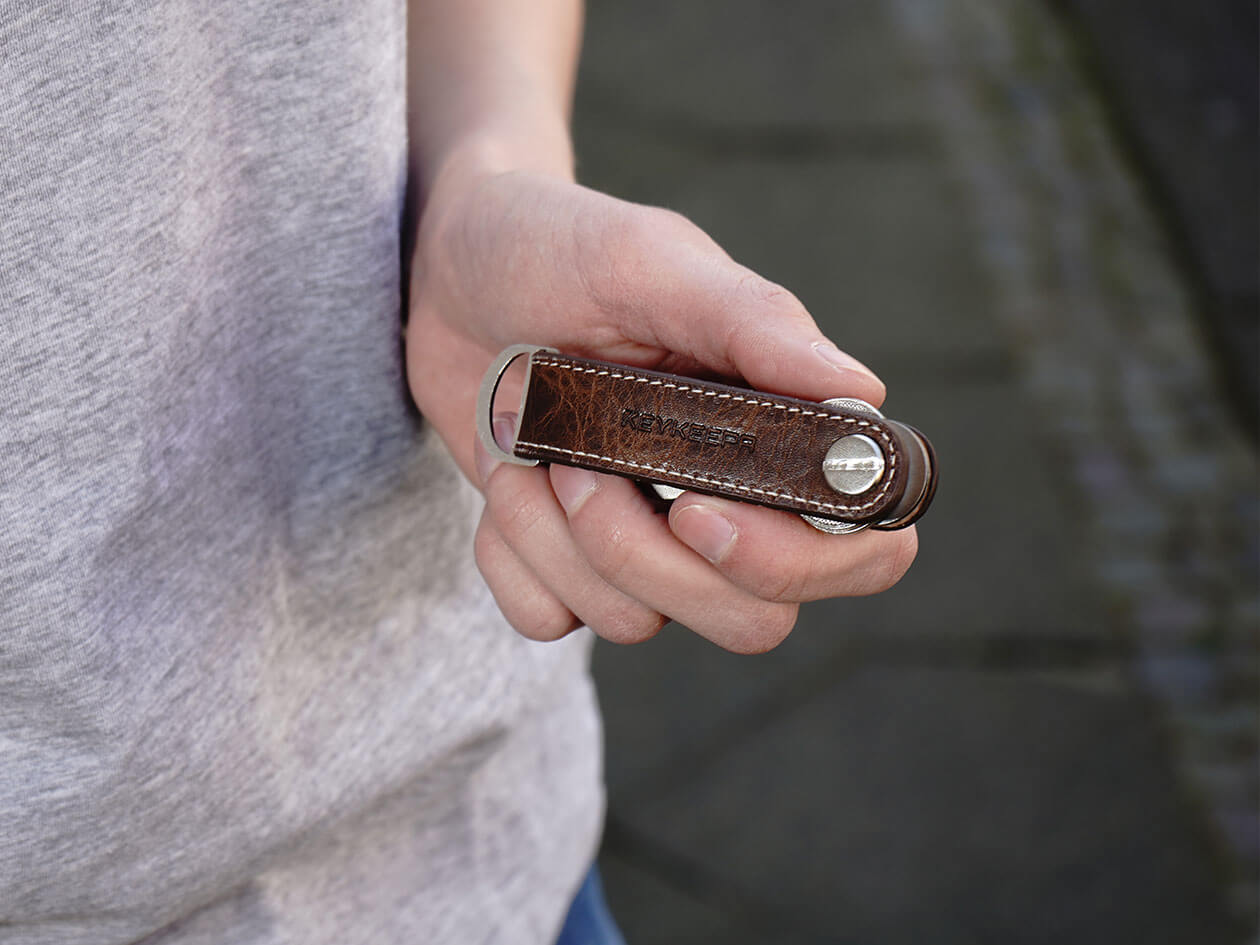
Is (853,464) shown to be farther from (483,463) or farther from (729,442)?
(483,463)

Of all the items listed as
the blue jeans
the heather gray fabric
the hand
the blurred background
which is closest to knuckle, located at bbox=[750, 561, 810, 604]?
the hand

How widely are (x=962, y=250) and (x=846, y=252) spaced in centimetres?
45

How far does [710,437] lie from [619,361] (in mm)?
198

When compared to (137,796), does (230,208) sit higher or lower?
higher

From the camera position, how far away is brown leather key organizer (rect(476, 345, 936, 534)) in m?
0.93

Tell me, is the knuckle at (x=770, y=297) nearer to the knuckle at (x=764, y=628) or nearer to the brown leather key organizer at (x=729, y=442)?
the brown leather key organizer at (x=729, y=442)

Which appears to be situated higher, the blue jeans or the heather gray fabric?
Answer: the heather gray fabric

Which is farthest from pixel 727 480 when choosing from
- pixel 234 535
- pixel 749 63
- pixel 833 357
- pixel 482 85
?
pixel 749 63

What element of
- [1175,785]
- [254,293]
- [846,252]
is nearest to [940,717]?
[1175,785]

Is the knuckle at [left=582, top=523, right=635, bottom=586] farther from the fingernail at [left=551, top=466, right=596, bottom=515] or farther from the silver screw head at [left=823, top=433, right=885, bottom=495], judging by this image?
the silver screw head at [left=823, top=433, right=885, bottom=495]

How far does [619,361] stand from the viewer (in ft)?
3.74

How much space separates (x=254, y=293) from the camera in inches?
42.3

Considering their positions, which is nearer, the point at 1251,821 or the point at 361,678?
the point at 361,678

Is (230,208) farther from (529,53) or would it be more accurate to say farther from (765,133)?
(765,133)
